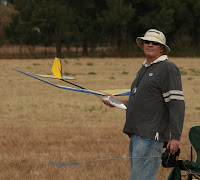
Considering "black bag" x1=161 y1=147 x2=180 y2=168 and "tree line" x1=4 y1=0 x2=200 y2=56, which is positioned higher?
"tree line" x1=4 y1=0 x2=200 y2=56

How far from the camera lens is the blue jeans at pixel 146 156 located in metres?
3.43

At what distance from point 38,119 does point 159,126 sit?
6.46 meters

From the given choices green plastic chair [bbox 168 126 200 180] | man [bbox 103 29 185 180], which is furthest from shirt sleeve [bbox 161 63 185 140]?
green plastic chair [bbox 168 126 200 180]

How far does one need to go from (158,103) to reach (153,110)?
2.7 inches

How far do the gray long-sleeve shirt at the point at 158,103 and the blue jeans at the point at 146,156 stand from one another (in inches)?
2.4

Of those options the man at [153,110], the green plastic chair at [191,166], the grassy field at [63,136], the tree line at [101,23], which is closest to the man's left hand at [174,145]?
the man at [153,110]

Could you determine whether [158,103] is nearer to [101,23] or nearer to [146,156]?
[146,156]

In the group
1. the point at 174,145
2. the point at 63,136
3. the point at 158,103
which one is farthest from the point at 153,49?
the point at 63,136

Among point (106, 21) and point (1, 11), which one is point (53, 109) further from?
point (1, 11)

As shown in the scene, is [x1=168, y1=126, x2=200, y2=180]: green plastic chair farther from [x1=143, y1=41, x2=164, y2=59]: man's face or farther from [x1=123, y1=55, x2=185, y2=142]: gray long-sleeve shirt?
[x1=143, y1=41, x2=164, y2=59]: man's face

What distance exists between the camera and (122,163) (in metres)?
5.89

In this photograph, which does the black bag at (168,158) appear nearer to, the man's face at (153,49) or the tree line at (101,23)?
the man's face at (153,49)

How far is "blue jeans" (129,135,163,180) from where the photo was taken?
3429mm

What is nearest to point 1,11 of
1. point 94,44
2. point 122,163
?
point 94,44
